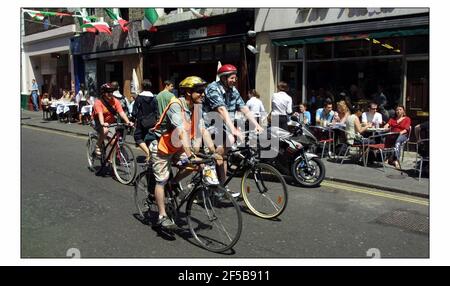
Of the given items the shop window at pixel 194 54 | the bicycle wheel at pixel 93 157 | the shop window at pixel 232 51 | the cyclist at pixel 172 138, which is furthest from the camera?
the shop window at pixel 194 54

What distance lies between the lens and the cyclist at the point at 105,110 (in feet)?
25.4

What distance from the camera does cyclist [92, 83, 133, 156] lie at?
774 centimetres

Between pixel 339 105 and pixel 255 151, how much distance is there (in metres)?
5.46

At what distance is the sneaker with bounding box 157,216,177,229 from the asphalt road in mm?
157

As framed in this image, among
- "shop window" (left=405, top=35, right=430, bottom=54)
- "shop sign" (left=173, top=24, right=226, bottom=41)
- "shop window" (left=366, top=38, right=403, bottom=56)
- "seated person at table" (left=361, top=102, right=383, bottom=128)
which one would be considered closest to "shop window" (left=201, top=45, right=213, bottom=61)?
"shop sign" (left=173, top=24, right=226, bottom=41)

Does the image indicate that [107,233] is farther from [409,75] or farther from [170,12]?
[170,12]

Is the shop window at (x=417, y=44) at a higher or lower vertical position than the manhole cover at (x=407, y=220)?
higher

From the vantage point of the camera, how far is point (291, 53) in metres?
13.4

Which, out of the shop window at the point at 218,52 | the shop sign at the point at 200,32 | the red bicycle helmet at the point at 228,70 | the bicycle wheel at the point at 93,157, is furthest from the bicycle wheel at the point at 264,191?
the shop window at the point at 218,52

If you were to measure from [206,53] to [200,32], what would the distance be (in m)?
0.82

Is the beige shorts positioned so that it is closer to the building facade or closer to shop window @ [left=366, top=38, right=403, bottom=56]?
the building facade

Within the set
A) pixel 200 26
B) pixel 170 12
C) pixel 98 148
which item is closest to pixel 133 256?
pixel 98 148

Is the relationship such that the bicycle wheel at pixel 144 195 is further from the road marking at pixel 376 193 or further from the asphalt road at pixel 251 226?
the road marking at pixel 376 193

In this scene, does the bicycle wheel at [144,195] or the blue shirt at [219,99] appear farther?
the blue shirt at [219,99]
